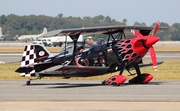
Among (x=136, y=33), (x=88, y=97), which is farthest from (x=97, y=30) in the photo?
(x=88, y=97)

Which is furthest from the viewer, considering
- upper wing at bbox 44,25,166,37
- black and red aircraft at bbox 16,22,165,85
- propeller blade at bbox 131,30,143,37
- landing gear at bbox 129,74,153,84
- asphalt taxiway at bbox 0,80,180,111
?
landing gear at bbox 129,74,153,84

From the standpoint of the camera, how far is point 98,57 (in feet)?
68.0

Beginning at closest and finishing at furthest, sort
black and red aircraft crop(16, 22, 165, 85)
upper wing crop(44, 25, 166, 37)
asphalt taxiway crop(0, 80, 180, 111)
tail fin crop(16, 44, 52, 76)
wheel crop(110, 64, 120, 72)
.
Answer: asphalt taxiway crop(0, 80, 180, 111), upper wing crop(44, 25, 166, 37), black and red aircraft crop(16, 22, 165, 85), wheel crop(110, 64, 120, 72), tail fin crop(16, 44, 52, 76)

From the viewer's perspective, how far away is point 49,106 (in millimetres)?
13922

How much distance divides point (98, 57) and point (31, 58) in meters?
2.84

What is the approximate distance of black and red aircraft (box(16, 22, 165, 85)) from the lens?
65.9ft

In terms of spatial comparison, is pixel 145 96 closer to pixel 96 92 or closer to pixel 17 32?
pixel 96 92

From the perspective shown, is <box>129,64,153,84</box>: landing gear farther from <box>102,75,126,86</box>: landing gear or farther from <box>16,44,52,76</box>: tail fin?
<box>16,44,52,76</box>: tail fin

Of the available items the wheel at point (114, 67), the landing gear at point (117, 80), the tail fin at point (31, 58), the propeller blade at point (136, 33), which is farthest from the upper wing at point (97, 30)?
the landing gear at point (117, 80)

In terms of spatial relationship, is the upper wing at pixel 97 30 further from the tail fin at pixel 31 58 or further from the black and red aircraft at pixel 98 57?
the tail fin at pixel 31 58

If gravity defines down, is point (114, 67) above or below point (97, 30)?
below

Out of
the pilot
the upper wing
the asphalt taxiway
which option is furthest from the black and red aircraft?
the asphalt taxiway

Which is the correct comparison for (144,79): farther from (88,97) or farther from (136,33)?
(88,97)

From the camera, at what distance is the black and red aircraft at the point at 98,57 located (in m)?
20.1
